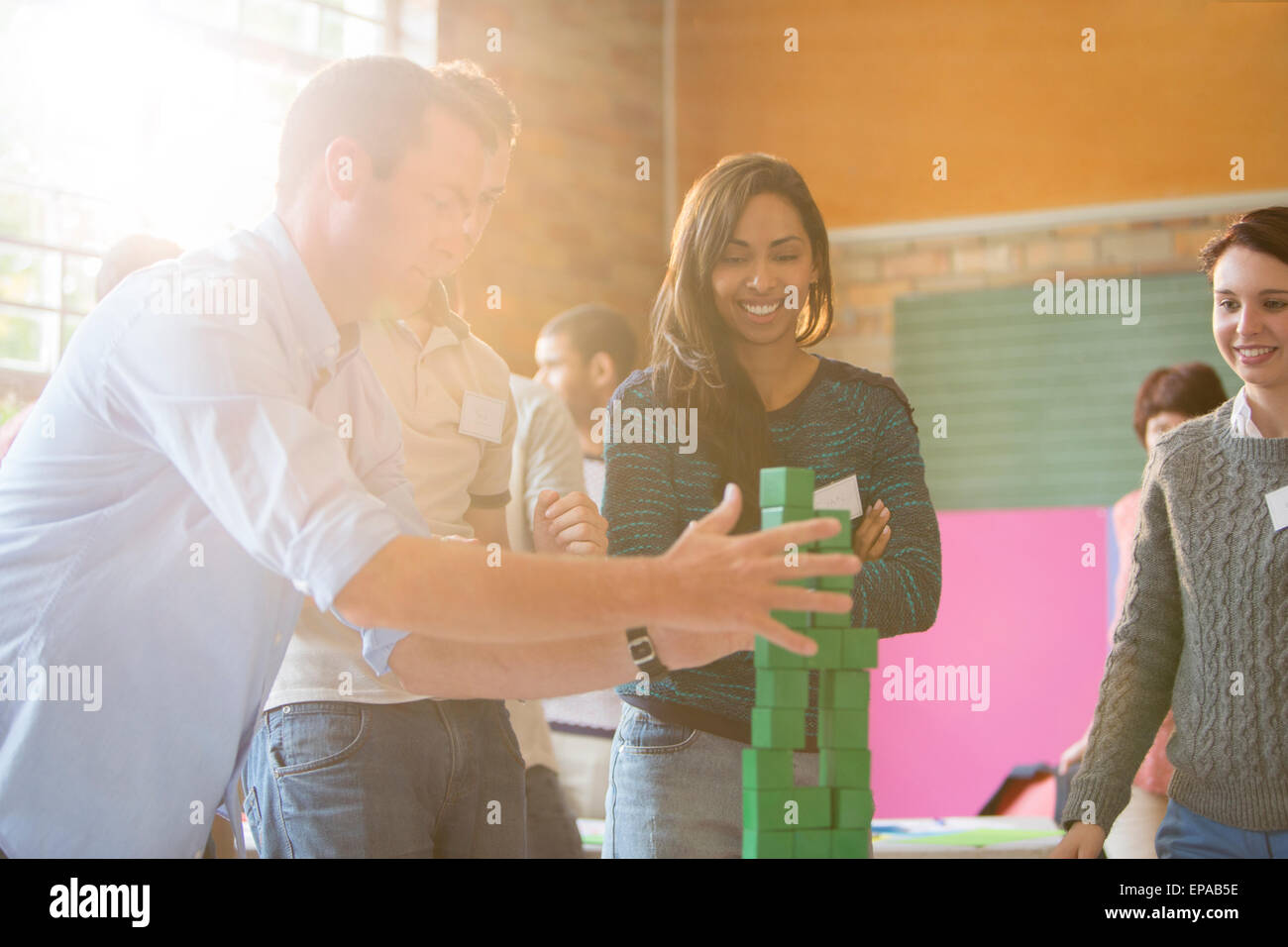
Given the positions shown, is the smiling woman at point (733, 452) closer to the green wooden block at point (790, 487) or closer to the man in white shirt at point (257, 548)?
the man in white shirt at point (257, 548)

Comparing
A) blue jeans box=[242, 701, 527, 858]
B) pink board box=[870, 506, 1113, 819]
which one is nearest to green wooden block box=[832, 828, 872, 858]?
blue jeans box=[242, 701, 527, 858]

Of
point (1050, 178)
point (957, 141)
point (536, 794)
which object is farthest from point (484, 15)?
point (536, 794)

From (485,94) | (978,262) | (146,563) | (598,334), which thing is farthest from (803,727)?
(978,262)

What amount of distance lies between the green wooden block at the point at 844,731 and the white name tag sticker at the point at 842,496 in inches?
20.9

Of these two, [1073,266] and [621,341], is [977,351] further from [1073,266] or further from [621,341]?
[621,341]

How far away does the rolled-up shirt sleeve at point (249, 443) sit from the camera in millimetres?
1150

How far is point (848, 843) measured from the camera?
43.8 inches

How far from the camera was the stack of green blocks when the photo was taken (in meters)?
1.09

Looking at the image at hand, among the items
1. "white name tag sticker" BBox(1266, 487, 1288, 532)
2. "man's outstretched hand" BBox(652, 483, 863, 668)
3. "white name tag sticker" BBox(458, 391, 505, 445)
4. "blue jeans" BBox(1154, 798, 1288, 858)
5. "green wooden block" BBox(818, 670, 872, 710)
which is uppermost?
"white name tag sticker" BBox(458, 391, 505, 445)

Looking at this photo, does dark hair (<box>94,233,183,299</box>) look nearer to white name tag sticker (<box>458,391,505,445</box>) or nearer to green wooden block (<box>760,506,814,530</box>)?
white name tag sticker (<box>458,391,505,445</box>)

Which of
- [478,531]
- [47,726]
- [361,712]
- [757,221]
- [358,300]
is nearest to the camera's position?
[47,726]

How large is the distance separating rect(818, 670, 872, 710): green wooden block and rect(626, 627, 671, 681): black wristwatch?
252 millimetres
